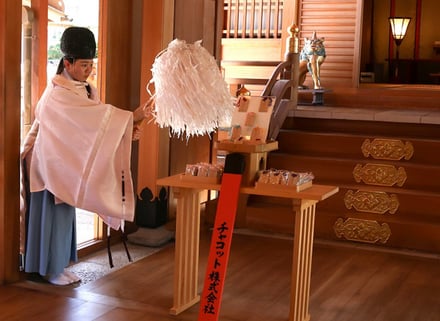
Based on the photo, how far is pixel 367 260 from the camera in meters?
5.20

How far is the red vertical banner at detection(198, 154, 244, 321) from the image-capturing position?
141 inches

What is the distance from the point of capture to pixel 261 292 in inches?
170

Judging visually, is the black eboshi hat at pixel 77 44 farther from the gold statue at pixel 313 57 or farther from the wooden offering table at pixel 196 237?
the gold statue at pixel 313 57

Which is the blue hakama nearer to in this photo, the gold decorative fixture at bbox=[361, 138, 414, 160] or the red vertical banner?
the red vertical banner

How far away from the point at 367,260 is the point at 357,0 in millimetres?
5991

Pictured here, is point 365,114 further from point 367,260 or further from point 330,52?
point 330,52

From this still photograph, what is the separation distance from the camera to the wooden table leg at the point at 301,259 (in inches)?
143

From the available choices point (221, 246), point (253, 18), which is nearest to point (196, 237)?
point (221, 246)

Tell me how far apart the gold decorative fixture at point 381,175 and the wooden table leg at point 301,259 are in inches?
95.5

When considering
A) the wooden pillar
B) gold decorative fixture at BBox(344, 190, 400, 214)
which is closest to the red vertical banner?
the wooden pillar

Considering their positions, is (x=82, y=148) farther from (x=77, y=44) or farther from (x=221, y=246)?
(x=221, y=246)

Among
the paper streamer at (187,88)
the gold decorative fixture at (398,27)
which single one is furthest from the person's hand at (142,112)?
the gold decorative fixture at (398,27)

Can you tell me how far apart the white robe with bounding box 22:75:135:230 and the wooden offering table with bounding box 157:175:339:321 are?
1.13 feet

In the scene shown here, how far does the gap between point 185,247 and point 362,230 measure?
89.8 inches
